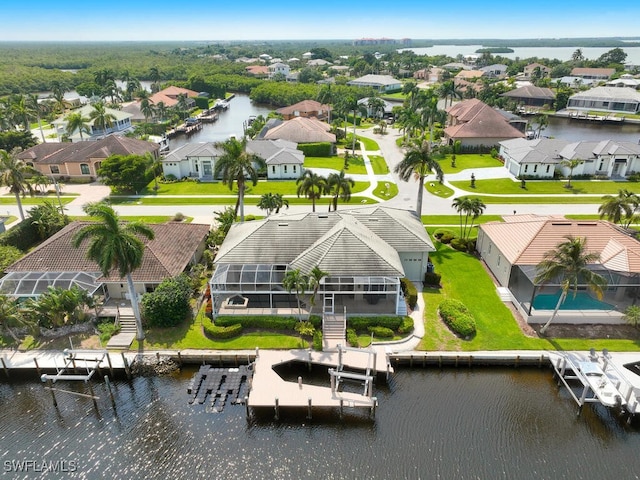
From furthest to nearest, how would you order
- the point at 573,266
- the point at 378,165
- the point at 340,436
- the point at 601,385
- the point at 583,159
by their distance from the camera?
the point at 378,165 → the point at 583,159 → the point at 573,266 → the point at 601,385 → the point at 340,436

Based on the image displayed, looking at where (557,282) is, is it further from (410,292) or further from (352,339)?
(352,339)

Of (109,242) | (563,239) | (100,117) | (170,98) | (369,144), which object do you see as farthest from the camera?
(170,98)

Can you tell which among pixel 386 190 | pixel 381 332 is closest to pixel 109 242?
pixel 381 332

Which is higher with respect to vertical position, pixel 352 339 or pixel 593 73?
pixel 593 73

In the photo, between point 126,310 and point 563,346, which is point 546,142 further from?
point 126,310

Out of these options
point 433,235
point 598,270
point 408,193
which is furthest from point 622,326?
point 408,193

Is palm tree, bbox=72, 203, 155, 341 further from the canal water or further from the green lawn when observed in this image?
the green lawn

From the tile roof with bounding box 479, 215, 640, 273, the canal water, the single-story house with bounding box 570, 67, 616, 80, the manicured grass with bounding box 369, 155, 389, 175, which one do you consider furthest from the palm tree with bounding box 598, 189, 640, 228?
the single-story house with bounding box 570, 67, 616, 80

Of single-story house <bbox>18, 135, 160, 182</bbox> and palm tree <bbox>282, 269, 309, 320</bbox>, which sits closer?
palm tree <bbox>282, 269, 309, 320</bbox>
